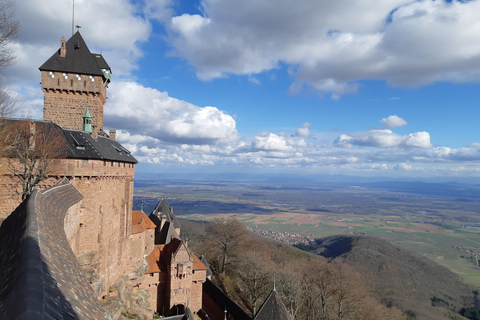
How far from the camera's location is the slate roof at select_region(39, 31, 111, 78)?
71.9ft

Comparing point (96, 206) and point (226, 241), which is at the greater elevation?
point (96, 206)

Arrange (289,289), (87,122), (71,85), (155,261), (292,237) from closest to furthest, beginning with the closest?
(87,122) → (71,85) → (155,261) → (289,289) → (292,237)

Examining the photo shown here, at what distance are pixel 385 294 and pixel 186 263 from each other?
166ft

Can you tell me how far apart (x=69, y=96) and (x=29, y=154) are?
7.76 m

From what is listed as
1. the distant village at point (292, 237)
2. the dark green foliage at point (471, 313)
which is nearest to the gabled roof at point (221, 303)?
the dark green foliage at point (471, 313)

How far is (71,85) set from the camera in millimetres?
22391

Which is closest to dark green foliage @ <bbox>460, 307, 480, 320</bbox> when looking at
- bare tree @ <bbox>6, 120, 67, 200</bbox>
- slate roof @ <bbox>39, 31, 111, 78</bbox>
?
bare tree @ <bbox>6, 120, 67, 200</bbox>

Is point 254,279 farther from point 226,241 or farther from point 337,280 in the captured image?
point 226,241

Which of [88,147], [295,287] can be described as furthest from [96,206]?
[295,287]

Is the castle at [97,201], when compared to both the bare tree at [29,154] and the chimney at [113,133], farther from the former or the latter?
the chimney at [113,133]

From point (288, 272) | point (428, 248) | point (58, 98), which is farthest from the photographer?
point (428, 248)

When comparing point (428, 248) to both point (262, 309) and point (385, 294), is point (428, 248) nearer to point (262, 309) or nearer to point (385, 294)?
point (385, 294)

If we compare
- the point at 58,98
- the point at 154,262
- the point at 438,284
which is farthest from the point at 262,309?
the point at 438,284

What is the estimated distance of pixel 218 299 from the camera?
3212 cm
